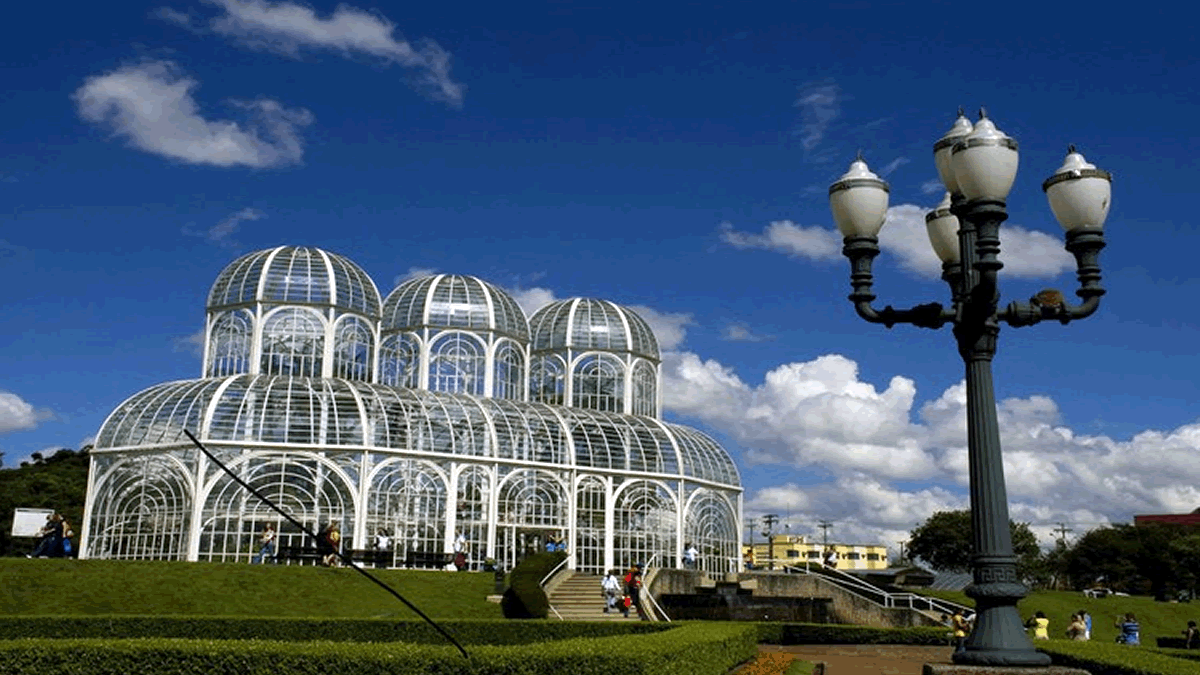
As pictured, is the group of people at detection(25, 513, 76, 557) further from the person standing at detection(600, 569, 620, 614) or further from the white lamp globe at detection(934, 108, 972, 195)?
the white lamp globe at detection(934, 108, 972, 195)

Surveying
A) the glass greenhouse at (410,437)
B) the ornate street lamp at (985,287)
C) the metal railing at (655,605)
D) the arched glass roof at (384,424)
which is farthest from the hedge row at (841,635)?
the ornate street lamp at (985,287)

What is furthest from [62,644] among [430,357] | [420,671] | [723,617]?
[430,357]

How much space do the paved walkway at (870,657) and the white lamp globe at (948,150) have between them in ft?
36.3

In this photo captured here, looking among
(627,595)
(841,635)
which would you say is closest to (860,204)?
(841,635)

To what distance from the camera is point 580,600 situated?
3066cm

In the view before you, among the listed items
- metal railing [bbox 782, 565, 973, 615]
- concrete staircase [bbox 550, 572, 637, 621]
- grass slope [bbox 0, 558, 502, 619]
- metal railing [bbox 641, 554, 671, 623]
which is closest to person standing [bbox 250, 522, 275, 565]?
grass slope [bbox 0, 558, 502, 619]

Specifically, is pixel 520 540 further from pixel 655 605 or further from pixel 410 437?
pixel 655 605

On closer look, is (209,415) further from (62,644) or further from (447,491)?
(62,644)

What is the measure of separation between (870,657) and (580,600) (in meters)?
9.63

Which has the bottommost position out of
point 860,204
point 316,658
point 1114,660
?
point 316,658

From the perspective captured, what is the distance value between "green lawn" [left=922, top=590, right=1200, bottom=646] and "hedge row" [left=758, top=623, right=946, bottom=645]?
905 cm

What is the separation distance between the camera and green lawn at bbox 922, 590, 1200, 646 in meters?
35.0

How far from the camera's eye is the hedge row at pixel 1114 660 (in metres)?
10.8

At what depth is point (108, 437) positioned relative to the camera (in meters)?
34.9
